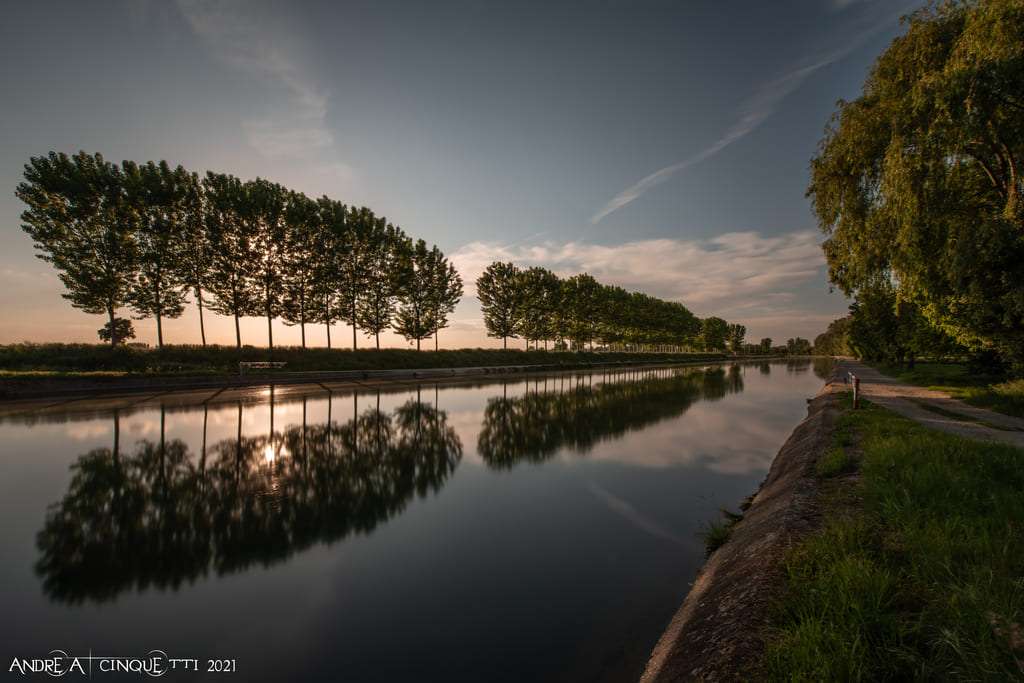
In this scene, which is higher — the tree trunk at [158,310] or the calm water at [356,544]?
the tree trunk at [158,310]

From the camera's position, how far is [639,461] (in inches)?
452

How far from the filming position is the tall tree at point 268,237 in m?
38.9

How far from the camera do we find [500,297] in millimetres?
64500

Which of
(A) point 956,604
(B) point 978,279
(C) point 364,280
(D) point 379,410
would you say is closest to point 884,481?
(A) point 956,604

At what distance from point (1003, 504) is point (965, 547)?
6.19ft

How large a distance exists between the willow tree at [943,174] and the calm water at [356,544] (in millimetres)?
7600

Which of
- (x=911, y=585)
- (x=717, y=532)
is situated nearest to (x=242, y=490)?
(x=717, y=532)

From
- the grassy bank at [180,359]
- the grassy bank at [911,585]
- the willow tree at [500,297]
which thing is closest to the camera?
the grassy bank at [911,585]

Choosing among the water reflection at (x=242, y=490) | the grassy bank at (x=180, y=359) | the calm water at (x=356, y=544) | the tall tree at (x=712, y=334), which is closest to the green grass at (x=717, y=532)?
the calm water at (x=356, y=544)

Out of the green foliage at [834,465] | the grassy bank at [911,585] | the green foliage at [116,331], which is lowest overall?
the green foliage at [834,465]

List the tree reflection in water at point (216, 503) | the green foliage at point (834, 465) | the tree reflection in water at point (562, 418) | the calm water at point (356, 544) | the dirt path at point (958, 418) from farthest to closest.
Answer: the tree reflection in water at point (562, 418)
the dirt path at point (958, 418)
the green foliage at point (834, 465)
the tree reflection in water at point (216, 503)
the calm water at point (356, 544)

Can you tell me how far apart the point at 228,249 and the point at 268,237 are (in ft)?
12.5

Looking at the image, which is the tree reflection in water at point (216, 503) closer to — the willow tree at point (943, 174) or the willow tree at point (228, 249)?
the willow tree at point (943, 174)

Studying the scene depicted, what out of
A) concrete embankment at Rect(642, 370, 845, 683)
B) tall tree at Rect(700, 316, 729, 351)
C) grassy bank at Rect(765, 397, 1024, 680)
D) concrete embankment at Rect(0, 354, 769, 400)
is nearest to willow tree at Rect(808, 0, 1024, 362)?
grassy bank at Rect(765, 397, 1024, 680)
